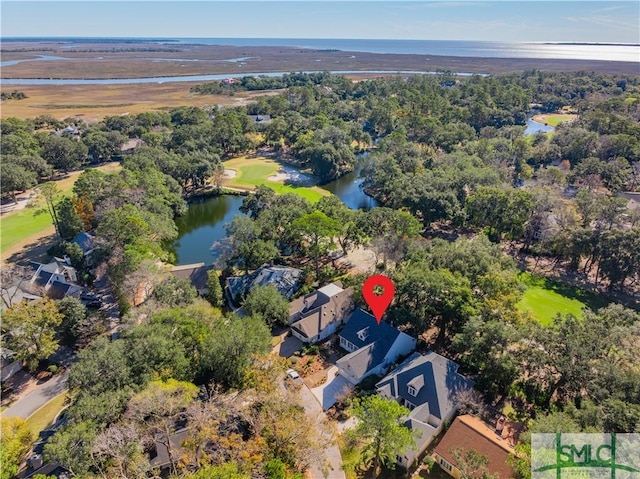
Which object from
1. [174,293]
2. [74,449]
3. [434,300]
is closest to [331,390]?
[434,300]

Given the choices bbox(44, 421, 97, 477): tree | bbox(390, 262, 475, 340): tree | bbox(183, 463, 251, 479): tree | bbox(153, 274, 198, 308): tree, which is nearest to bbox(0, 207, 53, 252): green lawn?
bbox(153, 274, 198, 308): tree

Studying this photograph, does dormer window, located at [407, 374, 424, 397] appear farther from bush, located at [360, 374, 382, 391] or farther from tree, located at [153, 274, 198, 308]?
tree, located at [153, 274, 198, 308]

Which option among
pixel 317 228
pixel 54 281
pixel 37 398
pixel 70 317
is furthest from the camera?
pixel 317 228

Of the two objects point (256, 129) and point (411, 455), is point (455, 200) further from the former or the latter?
point (256, 129)

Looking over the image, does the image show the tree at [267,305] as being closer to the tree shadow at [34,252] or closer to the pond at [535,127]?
the tree shadow at [34,252]

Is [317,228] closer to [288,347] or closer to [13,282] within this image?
[288,347]

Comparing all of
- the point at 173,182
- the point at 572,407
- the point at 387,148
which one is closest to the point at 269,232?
the point at 173,182

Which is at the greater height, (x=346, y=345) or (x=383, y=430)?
(x=383, y=430)
